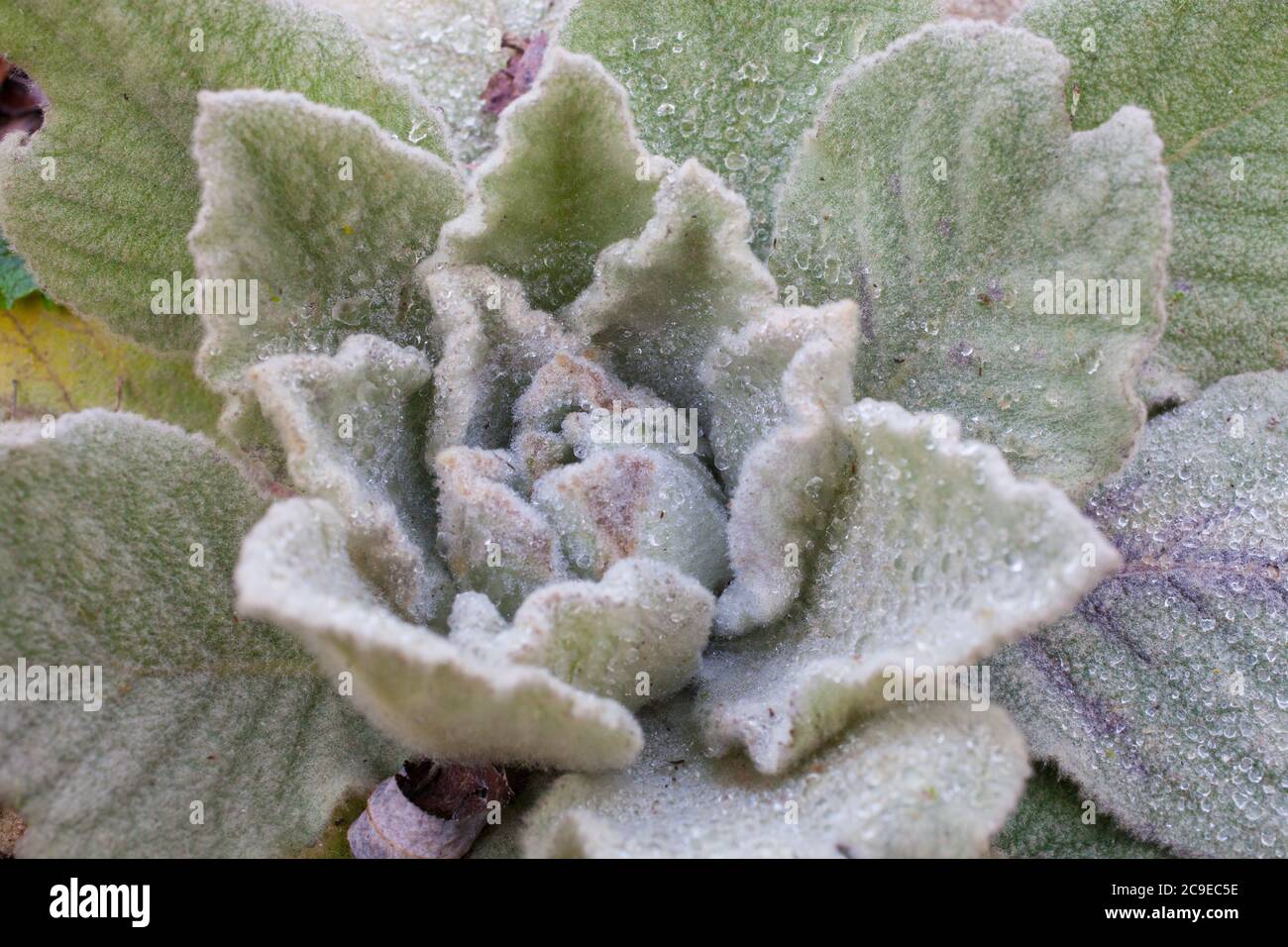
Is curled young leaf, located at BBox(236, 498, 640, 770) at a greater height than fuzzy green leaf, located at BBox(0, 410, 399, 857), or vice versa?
curled young leaf, located at BBox(236, 498, 640, 770)

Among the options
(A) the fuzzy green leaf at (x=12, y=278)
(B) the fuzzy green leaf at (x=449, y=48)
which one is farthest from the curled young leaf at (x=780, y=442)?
(A) the fuzzy green leaf at (x=12, y=278)

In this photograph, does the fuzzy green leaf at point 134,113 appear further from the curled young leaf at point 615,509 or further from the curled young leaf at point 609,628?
the curled young leaf at point 609,628

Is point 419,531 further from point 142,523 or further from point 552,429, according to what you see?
point 142,523

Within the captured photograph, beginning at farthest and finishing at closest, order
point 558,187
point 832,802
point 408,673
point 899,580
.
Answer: point 558,187, point 899,580, point 832,802, point 408,673

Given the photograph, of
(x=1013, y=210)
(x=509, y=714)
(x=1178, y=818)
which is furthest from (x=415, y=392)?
(x=1178, y=818)

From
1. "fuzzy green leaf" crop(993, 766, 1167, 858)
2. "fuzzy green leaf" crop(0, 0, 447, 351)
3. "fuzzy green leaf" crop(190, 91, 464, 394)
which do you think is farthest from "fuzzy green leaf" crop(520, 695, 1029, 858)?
"fuzzy green leaf" crop(0, 0, 447, 351)

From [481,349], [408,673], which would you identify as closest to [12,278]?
[481,349]

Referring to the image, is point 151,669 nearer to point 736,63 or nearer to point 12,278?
point 12,278

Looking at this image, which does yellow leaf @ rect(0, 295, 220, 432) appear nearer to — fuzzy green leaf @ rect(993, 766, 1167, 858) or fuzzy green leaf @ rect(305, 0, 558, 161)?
fuzzy green leaf @ rect(305, 0, 558, 161)
